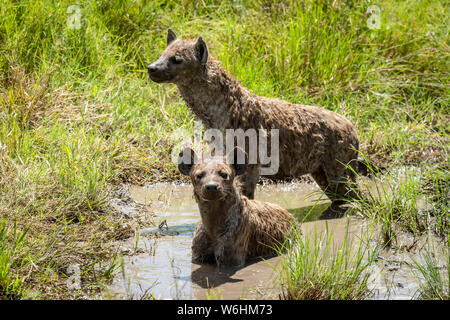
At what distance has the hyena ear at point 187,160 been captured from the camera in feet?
17.8

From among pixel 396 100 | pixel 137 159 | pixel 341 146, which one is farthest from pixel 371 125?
pixel 137 159

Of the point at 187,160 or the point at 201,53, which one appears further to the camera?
the point at 201,53

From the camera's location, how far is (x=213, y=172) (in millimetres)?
5246

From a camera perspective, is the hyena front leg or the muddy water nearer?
the muddy water

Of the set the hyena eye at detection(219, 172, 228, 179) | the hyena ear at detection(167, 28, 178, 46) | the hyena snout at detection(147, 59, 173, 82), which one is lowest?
the hyena eye at detection(219, 172, 228, 179)

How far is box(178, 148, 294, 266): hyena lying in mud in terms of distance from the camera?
5277 mm

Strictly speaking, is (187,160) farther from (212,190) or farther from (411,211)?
(411,211)

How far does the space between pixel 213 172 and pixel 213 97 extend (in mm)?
1306

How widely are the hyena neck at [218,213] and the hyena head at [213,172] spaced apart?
0.06 meters

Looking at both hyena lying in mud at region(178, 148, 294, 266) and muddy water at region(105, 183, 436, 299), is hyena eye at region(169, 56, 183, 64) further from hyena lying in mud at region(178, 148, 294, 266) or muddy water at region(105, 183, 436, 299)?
muddy water at region(105, 183, 436, 299)

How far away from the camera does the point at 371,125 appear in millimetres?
8750

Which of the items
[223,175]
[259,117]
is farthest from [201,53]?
[223,175]

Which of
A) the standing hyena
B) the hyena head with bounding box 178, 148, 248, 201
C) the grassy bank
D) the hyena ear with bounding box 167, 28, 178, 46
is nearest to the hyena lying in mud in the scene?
the hyena head with bounding box 178, 148, 248, 201

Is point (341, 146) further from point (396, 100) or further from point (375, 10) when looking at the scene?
point (375, 10)
